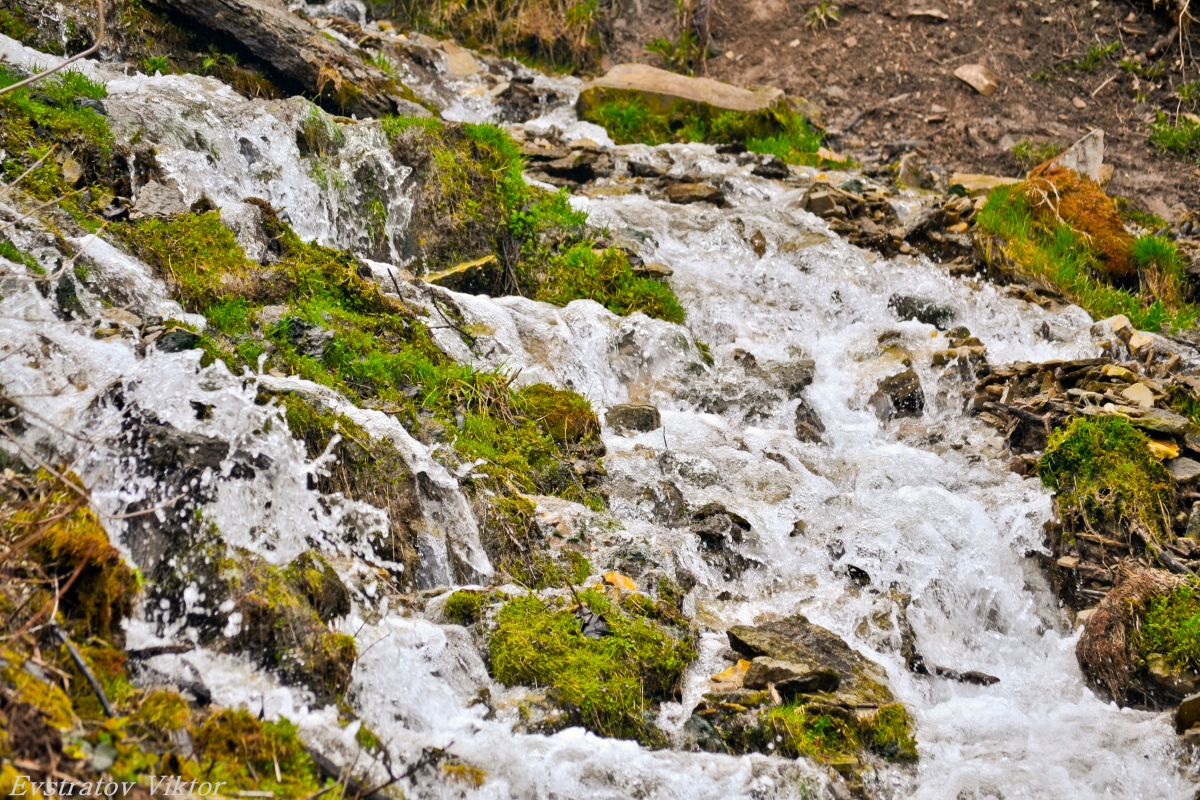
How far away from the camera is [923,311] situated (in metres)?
9.23

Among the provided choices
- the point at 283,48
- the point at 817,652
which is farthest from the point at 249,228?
the point at 817,652

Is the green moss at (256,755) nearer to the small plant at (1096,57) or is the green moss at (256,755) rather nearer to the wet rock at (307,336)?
the wet rock at (307,336)

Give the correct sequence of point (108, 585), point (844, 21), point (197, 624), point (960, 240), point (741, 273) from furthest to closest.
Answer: point (844, 21) < point (960, 240) < point (741, 273) < point (197, 624) < point (108, 585)

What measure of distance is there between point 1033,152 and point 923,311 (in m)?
6.31

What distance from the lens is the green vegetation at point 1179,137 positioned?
44.1 ft

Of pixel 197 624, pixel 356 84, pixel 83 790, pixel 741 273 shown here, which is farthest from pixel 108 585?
pixel 356 84

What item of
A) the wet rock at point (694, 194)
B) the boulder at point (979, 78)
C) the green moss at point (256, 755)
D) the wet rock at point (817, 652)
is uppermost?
the boulder at point (979, 78)

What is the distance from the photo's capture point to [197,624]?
11.4 ft

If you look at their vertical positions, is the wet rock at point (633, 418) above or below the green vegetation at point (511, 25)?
below

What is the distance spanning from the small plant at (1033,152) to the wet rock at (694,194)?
5586 mm

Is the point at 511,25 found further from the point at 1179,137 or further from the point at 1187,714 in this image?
the point at 1187,714

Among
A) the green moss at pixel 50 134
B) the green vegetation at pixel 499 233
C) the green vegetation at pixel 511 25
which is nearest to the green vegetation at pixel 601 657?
the green moss at pixel 50 134

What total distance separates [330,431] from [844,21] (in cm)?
1535

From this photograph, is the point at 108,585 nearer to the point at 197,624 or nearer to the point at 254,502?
the point at 197,624
